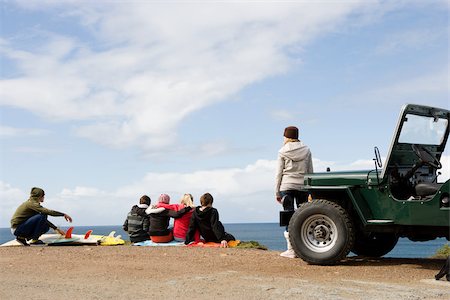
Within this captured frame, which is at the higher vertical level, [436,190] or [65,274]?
[436,190]

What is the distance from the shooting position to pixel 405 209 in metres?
9.91

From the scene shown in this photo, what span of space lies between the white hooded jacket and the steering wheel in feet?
6.24

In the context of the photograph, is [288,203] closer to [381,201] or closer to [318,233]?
[318,233]

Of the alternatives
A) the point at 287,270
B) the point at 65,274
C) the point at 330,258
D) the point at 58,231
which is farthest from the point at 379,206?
the point at 58,231

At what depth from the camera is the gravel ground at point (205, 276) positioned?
313 inches

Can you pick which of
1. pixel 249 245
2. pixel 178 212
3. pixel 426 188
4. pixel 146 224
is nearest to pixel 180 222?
pixel 178 212

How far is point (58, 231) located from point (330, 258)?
702 cm

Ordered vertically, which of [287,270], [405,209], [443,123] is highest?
[443,123]

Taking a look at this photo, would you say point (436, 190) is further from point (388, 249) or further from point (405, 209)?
point (388, 249)

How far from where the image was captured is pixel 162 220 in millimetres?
14555

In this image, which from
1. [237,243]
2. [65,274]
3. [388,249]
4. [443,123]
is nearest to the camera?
[65,274]

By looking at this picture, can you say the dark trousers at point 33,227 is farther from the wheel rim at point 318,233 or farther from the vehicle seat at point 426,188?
the vehicle seat at point 426,188

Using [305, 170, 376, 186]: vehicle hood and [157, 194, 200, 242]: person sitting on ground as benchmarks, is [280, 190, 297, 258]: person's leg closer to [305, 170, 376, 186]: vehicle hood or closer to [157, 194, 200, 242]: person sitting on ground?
[305, 170, 376, 186]: vehicle hood

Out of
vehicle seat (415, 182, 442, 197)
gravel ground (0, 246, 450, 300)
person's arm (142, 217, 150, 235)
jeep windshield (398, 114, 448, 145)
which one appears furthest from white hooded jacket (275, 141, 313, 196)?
person's arm (142, 217, 150, 235)
